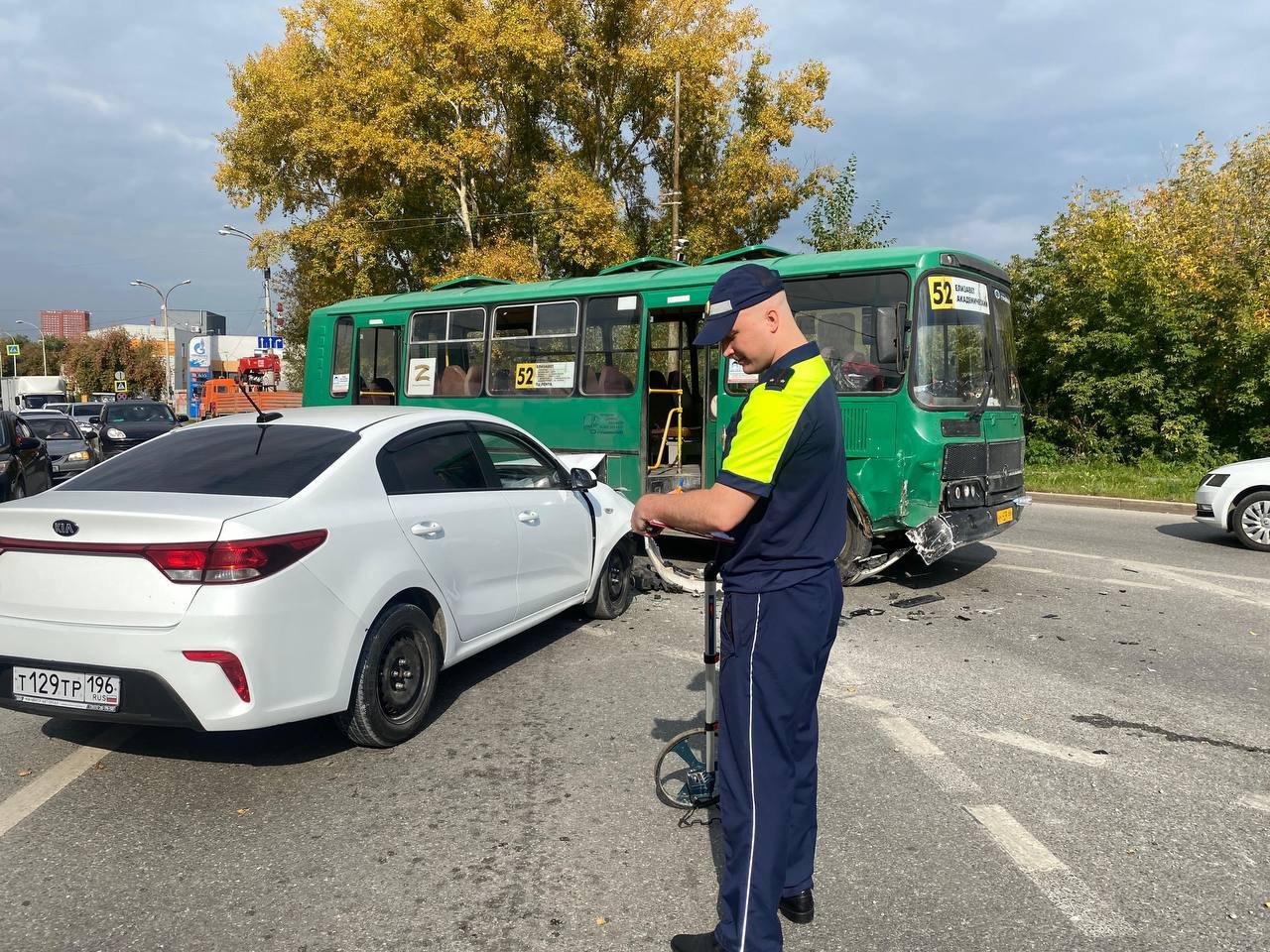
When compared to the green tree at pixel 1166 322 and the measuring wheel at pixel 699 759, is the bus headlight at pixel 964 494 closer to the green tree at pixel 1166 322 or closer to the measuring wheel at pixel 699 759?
the measuring wheel at pixel 699 759

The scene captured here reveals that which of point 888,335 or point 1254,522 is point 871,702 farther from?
point 1254,522

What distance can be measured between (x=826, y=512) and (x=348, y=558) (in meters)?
2.30

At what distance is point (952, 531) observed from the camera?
7.55 meters

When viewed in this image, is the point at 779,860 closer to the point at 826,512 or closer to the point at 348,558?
the point at 826,512

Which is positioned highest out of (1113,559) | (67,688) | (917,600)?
(67,688)

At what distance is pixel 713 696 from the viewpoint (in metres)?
3.29

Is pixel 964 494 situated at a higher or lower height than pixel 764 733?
higher

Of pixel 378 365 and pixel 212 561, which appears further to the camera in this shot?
pixel 378 365

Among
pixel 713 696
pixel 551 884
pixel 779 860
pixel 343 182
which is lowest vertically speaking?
pixel 551 884

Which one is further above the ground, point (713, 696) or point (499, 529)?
point (499, 529)

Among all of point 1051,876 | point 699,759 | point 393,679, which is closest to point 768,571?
point 699,759

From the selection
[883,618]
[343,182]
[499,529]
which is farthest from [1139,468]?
[343,182]

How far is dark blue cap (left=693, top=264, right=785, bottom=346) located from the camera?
256 cm

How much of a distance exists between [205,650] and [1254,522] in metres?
10.5
